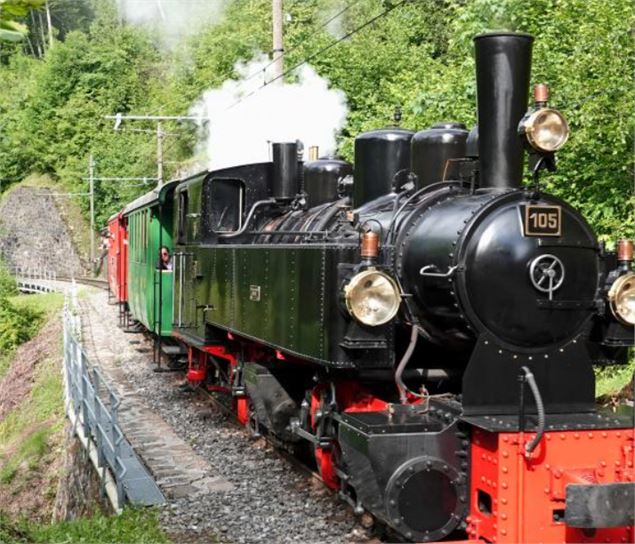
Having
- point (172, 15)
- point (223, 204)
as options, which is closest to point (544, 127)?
point (223, 204)

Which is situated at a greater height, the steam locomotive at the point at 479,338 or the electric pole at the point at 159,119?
the electric pole at the point at 159,119

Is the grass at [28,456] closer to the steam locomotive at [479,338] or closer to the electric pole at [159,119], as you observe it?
the electric pole at [159,119]

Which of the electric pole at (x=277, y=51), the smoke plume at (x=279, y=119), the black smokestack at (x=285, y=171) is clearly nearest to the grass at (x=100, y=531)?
the black smokestack at (x=285, y=171)

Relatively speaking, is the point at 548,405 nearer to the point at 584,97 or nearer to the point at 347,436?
the point at 347,436

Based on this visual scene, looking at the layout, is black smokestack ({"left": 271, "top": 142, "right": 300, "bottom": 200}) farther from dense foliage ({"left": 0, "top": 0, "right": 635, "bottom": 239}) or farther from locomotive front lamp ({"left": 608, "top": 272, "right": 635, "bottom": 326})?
locomotive front lamp ({"left": 608, "top": 272, "right": 635, "bottom": 326})

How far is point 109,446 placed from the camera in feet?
23.5

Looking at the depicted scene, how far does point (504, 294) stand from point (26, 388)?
14.8m

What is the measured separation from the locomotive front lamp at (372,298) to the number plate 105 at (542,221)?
31.1 inches

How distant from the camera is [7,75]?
6128 centimetres

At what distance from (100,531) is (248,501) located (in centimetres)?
113

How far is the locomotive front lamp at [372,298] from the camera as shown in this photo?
15.6ft

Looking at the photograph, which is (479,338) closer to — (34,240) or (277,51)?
(277,51)

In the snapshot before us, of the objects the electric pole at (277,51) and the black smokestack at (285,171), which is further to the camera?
the electric pole at (277,51)

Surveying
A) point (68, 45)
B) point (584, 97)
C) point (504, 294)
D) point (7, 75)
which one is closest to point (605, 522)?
point (504, 294)
